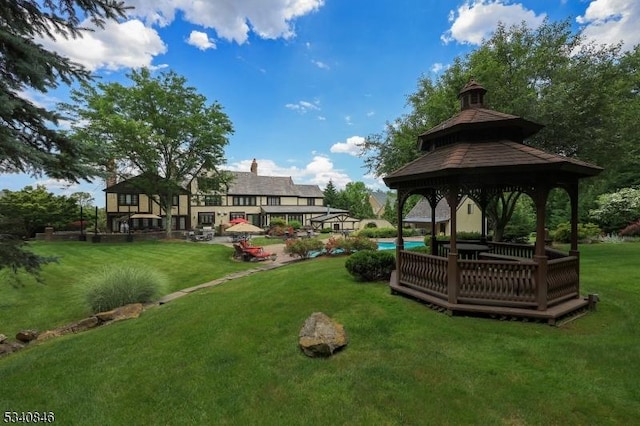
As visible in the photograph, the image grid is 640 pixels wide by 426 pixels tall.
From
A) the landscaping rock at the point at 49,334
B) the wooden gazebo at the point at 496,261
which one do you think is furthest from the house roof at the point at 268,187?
the wooden gazebo at the point at 496,261

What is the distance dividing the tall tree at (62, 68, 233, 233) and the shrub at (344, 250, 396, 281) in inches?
A: 956

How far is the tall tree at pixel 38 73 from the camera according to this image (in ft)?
15.6

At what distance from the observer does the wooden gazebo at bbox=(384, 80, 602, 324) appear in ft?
23.1

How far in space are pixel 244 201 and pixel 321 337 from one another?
44005 millimetres

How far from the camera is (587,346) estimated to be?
5.88 m

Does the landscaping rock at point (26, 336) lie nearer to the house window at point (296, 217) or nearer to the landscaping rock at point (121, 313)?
the landscaping rock at point (121, 313)

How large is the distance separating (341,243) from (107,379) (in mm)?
14974

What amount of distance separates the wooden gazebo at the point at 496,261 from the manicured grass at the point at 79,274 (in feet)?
25.7

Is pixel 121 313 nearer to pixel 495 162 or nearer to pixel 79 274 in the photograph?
pixel 79 274

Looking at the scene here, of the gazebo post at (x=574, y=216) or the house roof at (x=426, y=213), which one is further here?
the house roof at (x=426, y=213)

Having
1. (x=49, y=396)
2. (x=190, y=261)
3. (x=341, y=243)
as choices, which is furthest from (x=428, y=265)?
(x=190, y=261)

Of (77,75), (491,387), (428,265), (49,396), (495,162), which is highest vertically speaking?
(77,75)

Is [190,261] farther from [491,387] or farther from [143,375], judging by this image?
[491,387]

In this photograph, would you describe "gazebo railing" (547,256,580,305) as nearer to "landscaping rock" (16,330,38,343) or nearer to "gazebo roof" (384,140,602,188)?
"gazebo roof" (384,140,602,188)
